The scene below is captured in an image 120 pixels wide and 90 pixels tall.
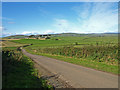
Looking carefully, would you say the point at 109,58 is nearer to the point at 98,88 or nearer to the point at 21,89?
the point at 98,88

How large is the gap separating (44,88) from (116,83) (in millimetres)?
5245

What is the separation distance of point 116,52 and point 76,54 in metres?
8.33

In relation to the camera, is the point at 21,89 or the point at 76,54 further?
the point at 76,54

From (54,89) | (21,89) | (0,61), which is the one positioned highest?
(0,61)

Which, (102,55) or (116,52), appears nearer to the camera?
(116,52)

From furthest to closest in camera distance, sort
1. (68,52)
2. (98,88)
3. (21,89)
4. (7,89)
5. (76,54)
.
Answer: (68,52), (76,54), (98,88), (21,89), (7,89)

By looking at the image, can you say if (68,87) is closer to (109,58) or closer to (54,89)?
(54,89)

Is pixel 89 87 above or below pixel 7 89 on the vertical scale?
below

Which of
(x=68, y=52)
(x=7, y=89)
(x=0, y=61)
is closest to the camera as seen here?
(x=7, y=89)

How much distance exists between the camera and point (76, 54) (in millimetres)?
22750

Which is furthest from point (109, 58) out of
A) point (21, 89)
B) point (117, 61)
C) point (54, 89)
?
point (21, 89)

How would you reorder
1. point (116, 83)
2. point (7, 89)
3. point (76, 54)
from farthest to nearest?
point (76, 54) → point (116, 83) → point (7, 89)

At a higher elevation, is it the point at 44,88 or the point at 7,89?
the point at 7,89

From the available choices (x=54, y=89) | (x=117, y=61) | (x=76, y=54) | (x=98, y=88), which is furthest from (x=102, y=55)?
(x=54, y=89)
